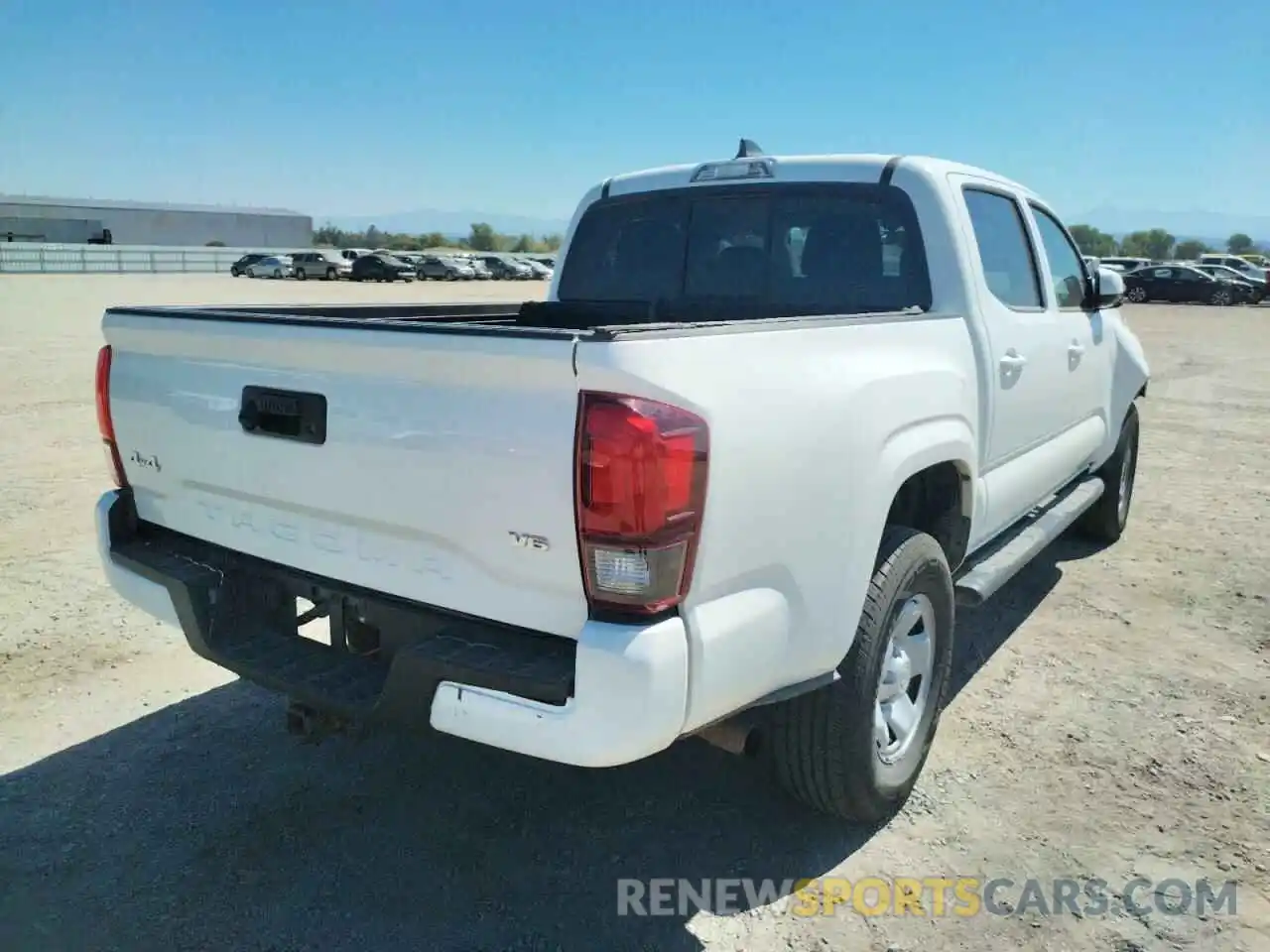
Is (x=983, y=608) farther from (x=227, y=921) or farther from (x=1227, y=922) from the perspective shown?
(x=227, y=921)

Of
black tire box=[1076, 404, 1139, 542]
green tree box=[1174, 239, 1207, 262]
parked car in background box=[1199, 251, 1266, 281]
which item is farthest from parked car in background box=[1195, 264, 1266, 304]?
green tree box=[1174, 239, 1207, 262]

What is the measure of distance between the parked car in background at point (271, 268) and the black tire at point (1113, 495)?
50.6m

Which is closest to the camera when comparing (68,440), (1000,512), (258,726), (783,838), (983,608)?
(783,838)

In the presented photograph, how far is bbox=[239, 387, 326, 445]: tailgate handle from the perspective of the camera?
105 inches

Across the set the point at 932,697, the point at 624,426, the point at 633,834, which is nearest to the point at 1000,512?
the point at 932,697

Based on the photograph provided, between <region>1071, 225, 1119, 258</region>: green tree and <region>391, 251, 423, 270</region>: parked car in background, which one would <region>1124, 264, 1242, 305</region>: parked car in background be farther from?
<region>1071, 225, 1119, 258</region>: green tree

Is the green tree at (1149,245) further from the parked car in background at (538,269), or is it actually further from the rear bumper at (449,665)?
the rear bumper at (449,665)

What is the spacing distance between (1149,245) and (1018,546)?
3909 inches

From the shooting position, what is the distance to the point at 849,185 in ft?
13.1

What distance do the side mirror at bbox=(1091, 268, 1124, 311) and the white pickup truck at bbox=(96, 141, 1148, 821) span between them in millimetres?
1558

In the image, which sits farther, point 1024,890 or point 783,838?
point 783,838

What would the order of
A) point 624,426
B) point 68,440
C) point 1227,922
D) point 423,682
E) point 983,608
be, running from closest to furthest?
point 624,426 → point 423,682 → point 1227,922 → point 983,608 → point 68,440

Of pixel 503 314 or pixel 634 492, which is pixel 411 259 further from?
pixel 634 492

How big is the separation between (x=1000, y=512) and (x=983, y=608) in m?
1.40
